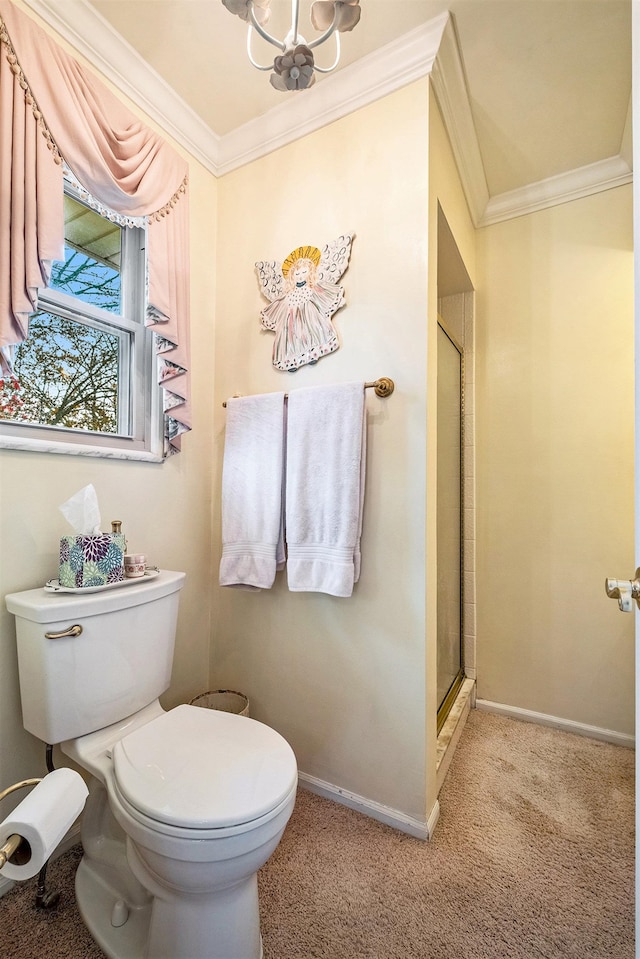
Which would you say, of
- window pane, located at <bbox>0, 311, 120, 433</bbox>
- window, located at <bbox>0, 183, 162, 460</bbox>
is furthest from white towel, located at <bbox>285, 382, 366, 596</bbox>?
window pane, located at <bbox>0, 311, 120, 433</bbox>

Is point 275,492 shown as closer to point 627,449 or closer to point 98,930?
point 98,930

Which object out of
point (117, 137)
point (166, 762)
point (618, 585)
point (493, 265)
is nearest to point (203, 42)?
point (117, 137)

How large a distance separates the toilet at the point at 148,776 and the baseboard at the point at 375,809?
51cm

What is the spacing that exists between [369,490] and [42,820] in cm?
108

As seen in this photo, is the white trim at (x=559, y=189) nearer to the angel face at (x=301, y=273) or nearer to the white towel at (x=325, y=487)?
the angel face at (x=301, y=273)

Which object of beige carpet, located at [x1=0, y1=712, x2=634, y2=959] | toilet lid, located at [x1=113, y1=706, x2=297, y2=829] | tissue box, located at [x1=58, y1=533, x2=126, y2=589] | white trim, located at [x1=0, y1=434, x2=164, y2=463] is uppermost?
white trim, located at [x1=0, y1=434, x2=164, y2=463]

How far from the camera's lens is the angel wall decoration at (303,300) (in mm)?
1462

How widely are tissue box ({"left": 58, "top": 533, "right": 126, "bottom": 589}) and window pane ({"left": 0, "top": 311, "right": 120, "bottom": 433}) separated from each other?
1.35ft

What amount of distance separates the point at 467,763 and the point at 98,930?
1276 mm

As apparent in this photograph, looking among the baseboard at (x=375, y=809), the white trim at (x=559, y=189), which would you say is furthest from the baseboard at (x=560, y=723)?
the white trim at (x=559, y=189)

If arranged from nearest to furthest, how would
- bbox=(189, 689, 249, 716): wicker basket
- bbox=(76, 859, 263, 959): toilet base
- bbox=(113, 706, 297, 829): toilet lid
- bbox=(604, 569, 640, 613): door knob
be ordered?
bbox=(604, 569, 640, 613): door knob → bbox=(113, 706, 297, 829): toilet lid → bbox=(76, 859, 263, 959): toilet base → bbox=(189, 689, 249, 716): wicker basket

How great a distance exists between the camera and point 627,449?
178cm

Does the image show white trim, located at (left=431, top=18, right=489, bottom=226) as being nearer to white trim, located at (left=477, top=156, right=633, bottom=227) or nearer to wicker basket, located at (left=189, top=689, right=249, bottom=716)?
white trim, located at (left=477, top=156, right=633, bottom=227)

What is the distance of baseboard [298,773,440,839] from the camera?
4.18ft
